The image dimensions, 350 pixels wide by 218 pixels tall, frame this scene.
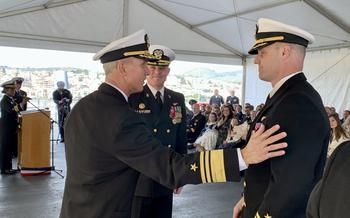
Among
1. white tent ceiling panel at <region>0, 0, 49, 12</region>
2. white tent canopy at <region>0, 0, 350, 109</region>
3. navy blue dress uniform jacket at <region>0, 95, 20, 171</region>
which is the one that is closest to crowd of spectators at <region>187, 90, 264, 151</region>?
white tent canopy at <region>0, 0, 350, 109</region>

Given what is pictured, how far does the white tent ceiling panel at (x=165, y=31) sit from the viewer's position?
970cm

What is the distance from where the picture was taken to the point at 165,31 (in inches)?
405

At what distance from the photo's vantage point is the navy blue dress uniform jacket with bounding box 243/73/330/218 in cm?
131

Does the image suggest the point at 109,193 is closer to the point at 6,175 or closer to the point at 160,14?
the point at 6,175

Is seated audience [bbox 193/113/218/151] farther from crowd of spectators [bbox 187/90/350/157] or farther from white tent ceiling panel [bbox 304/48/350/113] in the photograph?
white tent ceiling panel [bbox 304/48/350/113]

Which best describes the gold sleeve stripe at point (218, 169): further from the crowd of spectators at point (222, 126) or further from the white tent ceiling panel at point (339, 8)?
the white tent ceiling panel at point (339, 8)

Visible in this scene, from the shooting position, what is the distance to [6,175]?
5938 mm

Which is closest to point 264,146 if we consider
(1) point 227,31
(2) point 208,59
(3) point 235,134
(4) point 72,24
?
(3) point 235,134

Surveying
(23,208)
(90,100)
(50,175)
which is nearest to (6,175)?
(50,175)

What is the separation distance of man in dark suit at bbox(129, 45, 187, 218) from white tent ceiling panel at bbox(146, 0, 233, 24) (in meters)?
6.33

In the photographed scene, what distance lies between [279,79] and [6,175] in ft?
18.3

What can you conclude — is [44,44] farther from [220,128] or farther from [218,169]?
[218,169]

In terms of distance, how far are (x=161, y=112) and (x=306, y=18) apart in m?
6.47

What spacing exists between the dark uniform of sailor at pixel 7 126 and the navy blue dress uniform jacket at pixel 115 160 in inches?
197
